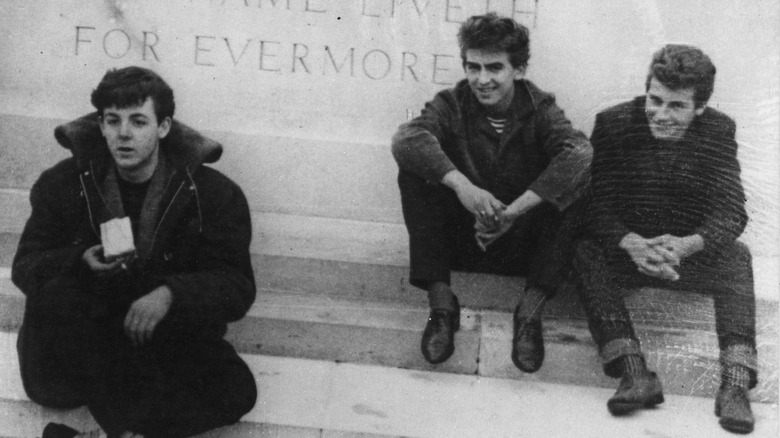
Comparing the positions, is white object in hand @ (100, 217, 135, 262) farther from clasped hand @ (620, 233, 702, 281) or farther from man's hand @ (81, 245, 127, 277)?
clasped hand @ (620, 233, 702, 281)

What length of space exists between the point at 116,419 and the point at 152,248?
0.54 m

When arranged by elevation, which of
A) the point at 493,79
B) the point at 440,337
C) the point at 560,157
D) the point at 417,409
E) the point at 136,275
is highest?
the point at 493,79

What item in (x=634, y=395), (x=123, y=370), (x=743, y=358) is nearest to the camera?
(x=123, y=370)

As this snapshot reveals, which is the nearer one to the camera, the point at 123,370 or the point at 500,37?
the point at 123,370

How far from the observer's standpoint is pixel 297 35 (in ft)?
10.3

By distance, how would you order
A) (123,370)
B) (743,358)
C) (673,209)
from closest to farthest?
(123,370) → (743,358) → (673,209)

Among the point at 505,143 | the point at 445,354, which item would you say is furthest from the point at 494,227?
the point at 445,354

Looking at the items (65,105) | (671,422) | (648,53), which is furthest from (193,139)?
(671,422)

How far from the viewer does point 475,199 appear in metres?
2.83

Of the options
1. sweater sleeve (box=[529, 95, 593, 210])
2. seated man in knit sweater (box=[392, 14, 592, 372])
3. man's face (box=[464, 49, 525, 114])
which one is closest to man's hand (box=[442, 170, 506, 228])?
seated man in knit sweater (box=[392, 14, 592, 372])

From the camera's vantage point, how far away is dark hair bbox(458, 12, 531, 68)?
298 centimetres

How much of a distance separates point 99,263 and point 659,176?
72.7 inches

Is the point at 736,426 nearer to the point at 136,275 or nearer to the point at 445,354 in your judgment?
the point at 445,354

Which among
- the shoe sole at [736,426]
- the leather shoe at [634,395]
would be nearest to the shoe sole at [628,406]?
the leather shoe at [634,395]
